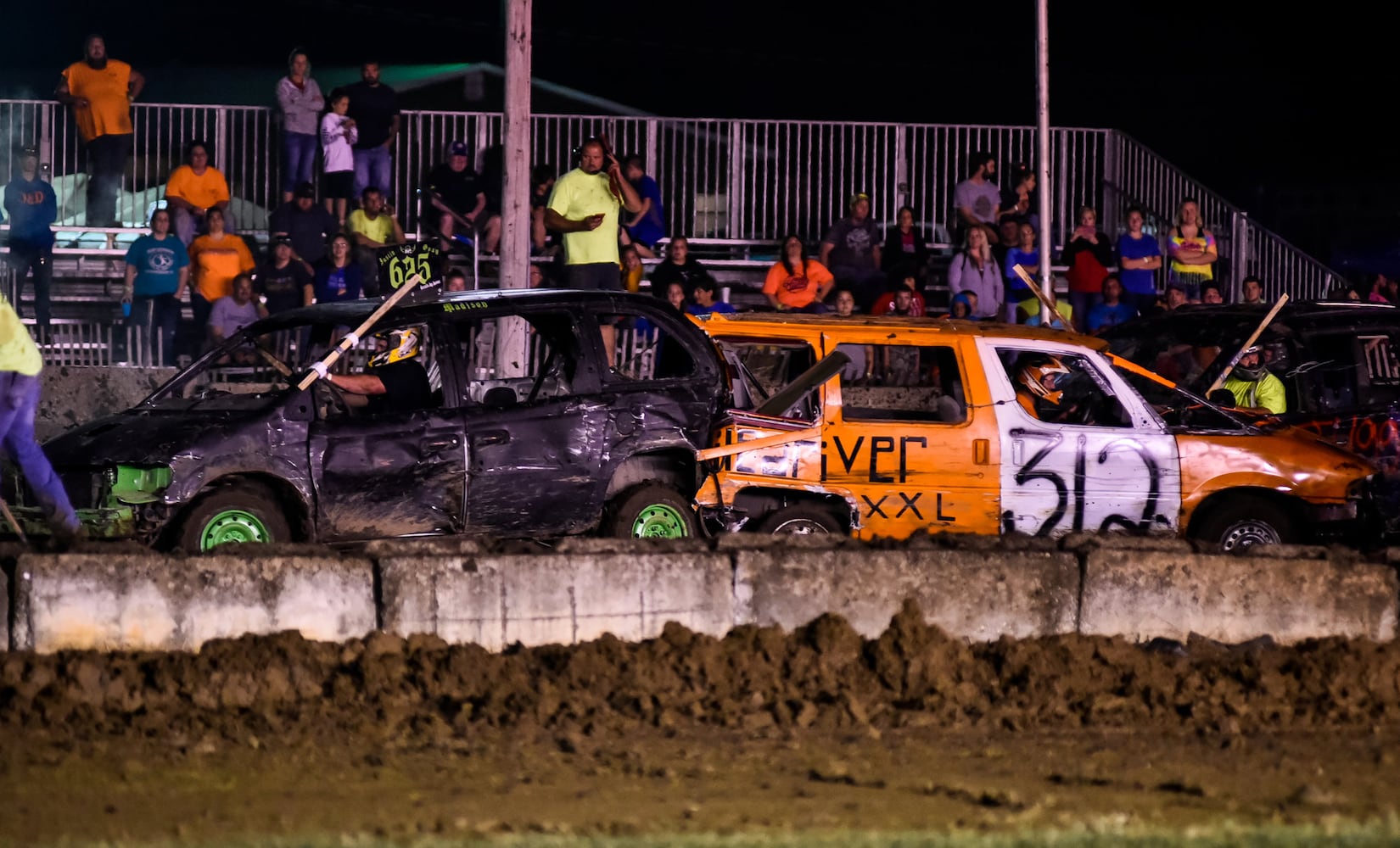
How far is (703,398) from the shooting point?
12.0m

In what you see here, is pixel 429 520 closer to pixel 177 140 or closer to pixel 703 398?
pixel 703 398

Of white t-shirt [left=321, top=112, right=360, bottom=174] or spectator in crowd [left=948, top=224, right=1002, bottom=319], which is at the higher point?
white t-shirt [left=321, top=112, right=360, bottom=174]

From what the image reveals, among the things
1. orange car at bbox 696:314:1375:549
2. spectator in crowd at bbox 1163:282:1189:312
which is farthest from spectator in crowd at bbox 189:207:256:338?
spectator in crowd at bbox 1163:282:1189:312

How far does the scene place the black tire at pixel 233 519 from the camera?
10648 millimetres

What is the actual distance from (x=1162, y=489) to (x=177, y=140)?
12497 millimetres

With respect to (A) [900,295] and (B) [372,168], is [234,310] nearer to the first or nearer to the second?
(B) [372,168]

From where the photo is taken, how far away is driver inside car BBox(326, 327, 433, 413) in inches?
463

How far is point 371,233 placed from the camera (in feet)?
61.6

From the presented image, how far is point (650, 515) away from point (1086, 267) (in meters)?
9.29

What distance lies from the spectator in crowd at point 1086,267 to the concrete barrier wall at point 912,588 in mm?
10665

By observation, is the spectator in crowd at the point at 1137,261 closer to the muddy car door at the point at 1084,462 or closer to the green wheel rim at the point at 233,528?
the muddy car door at the point at 1084,462

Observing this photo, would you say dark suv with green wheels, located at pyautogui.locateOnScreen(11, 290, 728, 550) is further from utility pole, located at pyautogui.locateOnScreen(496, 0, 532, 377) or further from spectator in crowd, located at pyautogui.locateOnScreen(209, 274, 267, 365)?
spectator in crowd, located at pyautogui.locateOnScreen(209, 274, 267, 365)

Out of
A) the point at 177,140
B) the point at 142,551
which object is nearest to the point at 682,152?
the point at 177,140

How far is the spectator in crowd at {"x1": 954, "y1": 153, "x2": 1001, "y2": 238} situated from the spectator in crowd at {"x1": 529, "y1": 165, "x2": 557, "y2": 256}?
4.23m
